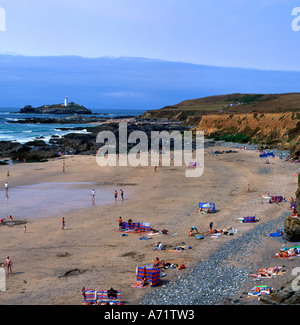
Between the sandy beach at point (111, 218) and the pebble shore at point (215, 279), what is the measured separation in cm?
48

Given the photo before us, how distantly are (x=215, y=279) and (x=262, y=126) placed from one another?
189 ft

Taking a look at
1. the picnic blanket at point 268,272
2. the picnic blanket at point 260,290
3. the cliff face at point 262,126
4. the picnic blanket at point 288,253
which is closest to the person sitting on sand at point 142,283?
the picnic blanket at point 260,290

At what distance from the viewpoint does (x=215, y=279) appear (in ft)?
47.2

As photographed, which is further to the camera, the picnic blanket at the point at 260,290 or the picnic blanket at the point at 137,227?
the picnic blanket at the point at 137,227

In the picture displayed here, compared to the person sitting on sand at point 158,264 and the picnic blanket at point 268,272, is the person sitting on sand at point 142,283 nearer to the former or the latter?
the person sitting on sand at point 158,264

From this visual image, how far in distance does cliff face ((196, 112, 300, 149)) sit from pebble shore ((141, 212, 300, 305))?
37.2 metres

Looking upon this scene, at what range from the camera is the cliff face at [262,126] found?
58875mm

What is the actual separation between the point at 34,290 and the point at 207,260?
23.1ft

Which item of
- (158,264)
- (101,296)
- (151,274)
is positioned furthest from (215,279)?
(101,296)

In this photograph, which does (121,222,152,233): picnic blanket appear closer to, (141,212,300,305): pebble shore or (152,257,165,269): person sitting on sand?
(141,212,300,305): pebble shore

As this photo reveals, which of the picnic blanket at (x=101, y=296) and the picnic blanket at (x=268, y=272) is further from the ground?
the picnic blanket at (x=268, y=272)

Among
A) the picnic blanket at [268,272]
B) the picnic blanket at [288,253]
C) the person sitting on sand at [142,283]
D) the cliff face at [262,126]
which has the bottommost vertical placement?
the person sitting on sand at [142,283]

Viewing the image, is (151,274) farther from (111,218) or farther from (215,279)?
(111,218)
